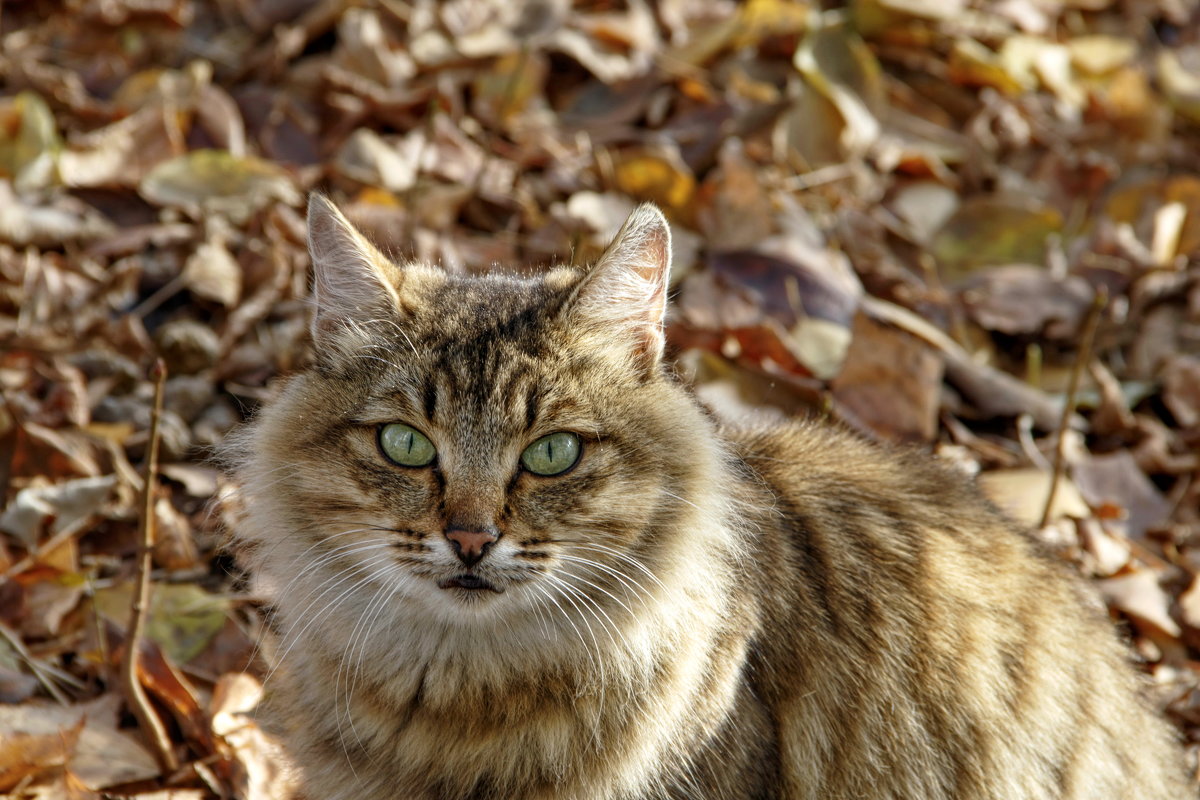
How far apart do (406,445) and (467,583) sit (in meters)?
0.34

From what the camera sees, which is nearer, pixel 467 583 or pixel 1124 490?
pixel 467 583

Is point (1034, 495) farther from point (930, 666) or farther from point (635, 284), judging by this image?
point (635, 284)

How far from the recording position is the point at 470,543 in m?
2.47

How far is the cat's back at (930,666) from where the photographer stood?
2.76m

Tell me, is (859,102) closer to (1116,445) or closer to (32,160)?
(1116,445)

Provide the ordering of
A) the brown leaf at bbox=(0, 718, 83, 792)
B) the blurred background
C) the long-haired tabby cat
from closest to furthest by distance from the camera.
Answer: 1. the long-haired tabby cat
2. the brown leaf at bbox=(0, 718, 83, 792)
3. the blurred background

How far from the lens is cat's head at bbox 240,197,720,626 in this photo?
2.56 meters

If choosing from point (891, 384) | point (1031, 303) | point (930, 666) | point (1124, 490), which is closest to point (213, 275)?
point (891, 384)

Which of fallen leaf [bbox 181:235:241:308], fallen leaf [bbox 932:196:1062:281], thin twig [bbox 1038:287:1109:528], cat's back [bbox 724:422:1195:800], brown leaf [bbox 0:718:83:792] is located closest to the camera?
cat's back [bbox 724:422:1195:800]

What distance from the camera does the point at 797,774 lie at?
2.73 m

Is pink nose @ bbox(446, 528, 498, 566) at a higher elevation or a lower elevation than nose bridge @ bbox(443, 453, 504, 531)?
lower

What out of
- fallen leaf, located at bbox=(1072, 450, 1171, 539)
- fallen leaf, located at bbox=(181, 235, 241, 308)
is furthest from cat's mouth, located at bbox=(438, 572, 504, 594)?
fallen leaf, located at bbox=(1072, 450, 1171, 539)

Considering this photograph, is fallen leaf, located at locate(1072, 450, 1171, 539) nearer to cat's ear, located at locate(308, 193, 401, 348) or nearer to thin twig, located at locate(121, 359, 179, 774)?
cat's ear, located at locate(308, 193, 401, 348)

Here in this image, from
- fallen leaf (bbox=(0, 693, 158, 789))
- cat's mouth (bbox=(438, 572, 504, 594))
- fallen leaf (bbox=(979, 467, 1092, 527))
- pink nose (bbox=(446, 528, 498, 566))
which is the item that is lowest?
fallen leaf (bbox=(0, 693, 158, 789))
